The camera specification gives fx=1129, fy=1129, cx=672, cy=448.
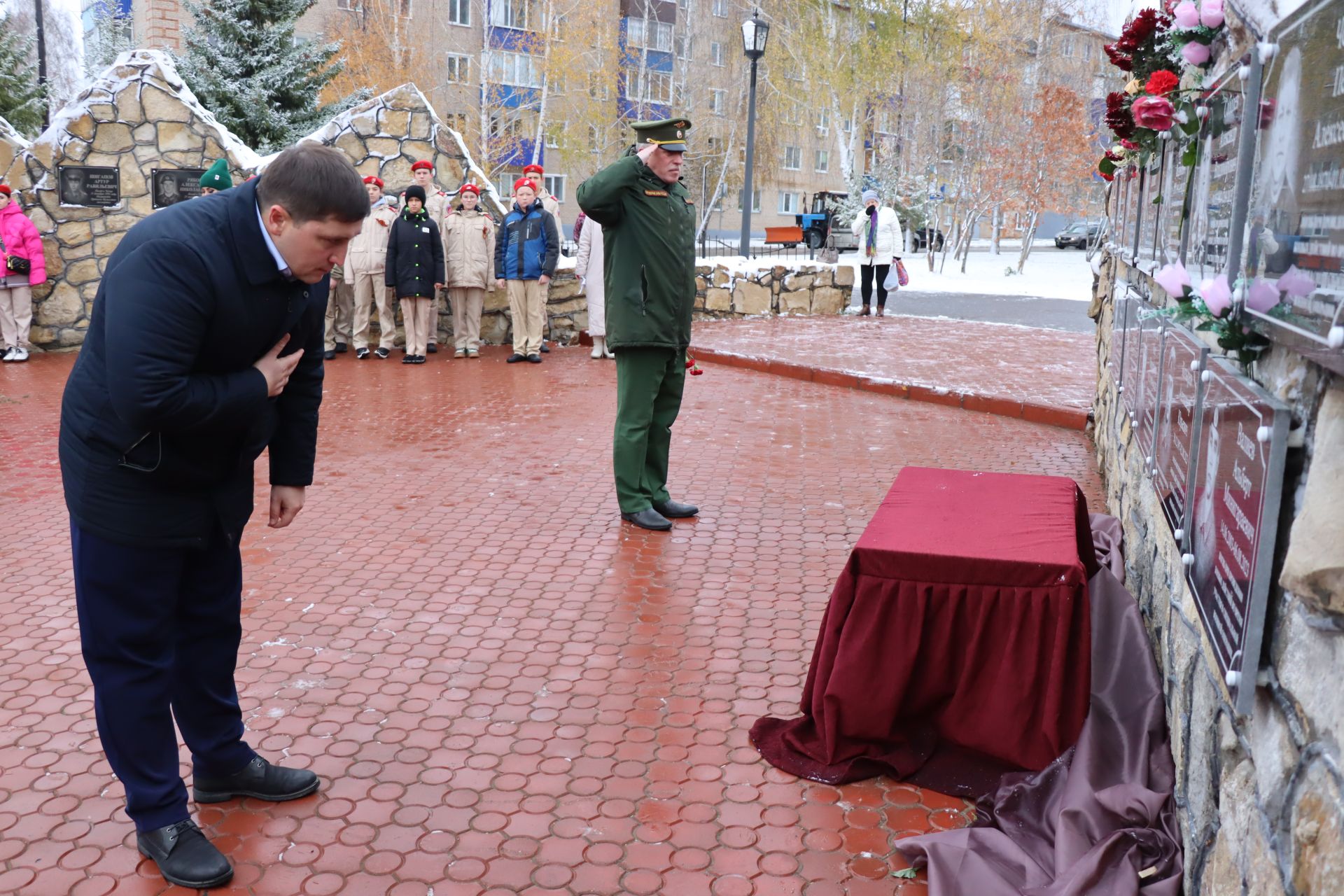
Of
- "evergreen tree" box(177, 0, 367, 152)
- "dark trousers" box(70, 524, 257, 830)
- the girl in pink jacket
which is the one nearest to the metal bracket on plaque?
"dark trousers" box(70, 524, 257, 830)

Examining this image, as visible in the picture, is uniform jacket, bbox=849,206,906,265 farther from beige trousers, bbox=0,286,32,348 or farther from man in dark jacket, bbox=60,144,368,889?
man in dark jacket, bbox=60,144,368,889

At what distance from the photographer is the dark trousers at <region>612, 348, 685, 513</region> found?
5703 millimetres

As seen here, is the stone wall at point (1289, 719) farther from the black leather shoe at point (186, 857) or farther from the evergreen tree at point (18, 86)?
the evergreen tree at point (18, 86)

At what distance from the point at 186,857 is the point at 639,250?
3582mm

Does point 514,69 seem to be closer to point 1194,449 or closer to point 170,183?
point 170,183

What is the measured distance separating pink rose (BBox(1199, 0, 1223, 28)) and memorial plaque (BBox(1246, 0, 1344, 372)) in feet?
3.36

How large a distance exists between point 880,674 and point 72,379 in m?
2.29

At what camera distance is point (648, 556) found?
5.41m

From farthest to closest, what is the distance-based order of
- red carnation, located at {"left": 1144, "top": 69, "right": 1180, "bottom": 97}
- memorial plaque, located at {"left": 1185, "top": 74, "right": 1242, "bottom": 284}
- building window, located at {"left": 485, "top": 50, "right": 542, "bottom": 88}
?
building window, located at {"left": 485, "top": 50, "right": 542, "bottom": 88} < red carnation, located at {"left": 1144, "top": 69, "right": 1180, "bottom": 97} < memorial plaque, located at {"left": 1185, "top": 74, "right": 1242, "bottom": 284}

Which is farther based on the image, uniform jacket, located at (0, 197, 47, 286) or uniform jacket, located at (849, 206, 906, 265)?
uniform jacket, located at (849, 206, 906, 265)

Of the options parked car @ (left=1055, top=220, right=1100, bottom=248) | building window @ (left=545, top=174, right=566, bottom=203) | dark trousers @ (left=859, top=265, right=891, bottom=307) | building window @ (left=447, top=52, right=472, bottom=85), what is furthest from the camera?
building window @ (left=545, top=174, right=566, bottom=203)

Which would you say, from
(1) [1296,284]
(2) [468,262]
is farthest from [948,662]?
(2) [468,262]

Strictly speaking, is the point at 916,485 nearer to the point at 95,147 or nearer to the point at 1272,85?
the point at 1272,85

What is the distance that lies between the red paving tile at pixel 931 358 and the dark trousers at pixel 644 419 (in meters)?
4.09
